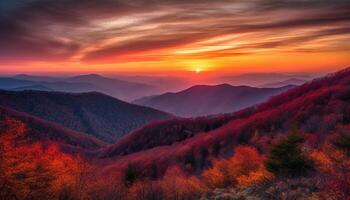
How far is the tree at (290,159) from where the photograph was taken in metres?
33.7

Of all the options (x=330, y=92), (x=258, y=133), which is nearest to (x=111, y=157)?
(x=258, y=133)

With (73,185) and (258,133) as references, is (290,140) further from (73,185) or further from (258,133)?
(258,133)

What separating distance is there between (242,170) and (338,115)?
A: 5205cm

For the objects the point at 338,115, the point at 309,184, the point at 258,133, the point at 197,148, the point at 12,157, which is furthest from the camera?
the point at 197,148

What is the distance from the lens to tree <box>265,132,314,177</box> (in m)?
33.7

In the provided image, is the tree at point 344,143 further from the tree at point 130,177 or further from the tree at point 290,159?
the tree at point 130,177

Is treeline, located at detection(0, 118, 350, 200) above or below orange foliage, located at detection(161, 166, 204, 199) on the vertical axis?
above

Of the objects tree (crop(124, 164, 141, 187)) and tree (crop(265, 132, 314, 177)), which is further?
tree (crop(124, 164, 141, 187))

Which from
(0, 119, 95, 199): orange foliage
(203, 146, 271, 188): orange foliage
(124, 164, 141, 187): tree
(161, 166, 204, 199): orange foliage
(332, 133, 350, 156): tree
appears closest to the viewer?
(0, 119, 95, 199): orange foliage

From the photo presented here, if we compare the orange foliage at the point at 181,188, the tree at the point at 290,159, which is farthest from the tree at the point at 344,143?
the orange foliage at the point at 181,188

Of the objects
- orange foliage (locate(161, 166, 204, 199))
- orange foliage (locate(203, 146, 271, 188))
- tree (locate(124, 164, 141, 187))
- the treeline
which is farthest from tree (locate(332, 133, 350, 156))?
tree (locate(124, 164, 141, 187))

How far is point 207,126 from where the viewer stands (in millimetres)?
197500

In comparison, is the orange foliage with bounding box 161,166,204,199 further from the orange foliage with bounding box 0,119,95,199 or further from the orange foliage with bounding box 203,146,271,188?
the orange foliage with bounding box 0,119,95,199

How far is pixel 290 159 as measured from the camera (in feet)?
111
